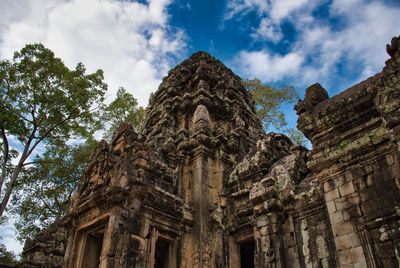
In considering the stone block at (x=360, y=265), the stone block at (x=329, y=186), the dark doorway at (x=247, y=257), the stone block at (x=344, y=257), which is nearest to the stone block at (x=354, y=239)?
the stone block at (x=344, y=257)

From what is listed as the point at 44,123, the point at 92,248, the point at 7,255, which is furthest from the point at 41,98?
the point at 7,255

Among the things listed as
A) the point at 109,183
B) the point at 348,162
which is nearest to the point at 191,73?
the point at 109,183

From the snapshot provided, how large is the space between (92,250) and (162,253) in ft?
6.89

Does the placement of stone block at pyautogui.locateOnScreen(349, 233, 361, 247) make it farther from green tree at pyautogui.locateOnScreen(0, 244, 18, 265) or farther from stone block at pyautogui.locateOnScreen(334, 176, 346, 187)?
green tree at pyautogui.locateOnScreen(0, 244, 18, 265)

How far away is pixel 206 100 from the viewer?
41.5 feet

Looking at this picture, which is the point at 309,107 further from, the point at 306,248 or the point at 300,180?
the point at 306,248

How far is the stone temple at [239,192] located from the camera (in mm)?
5250

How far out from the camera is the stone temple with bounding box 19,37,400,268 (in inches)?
207

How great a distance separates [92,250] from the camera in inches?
345

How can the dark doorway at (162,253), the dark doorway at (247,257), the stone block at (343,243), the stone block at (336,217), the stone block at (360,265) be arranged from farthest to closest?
the dark doorway at (247,257) → the dark doorway at (162,253) → the stone block at (336,217) → the stone block at (343,243) → the stone block at (360,265)

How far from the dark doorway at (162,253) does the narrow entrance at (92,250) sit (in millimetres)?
1759

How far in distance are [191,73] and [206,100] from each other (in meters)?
3.10

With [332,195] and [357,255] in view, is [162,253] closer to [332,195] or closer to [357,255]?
[332,195]

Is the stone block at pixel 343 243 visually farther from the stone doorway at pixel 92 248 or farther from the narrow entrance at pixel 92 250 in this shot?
the narrow entrance at pixel 92 250
